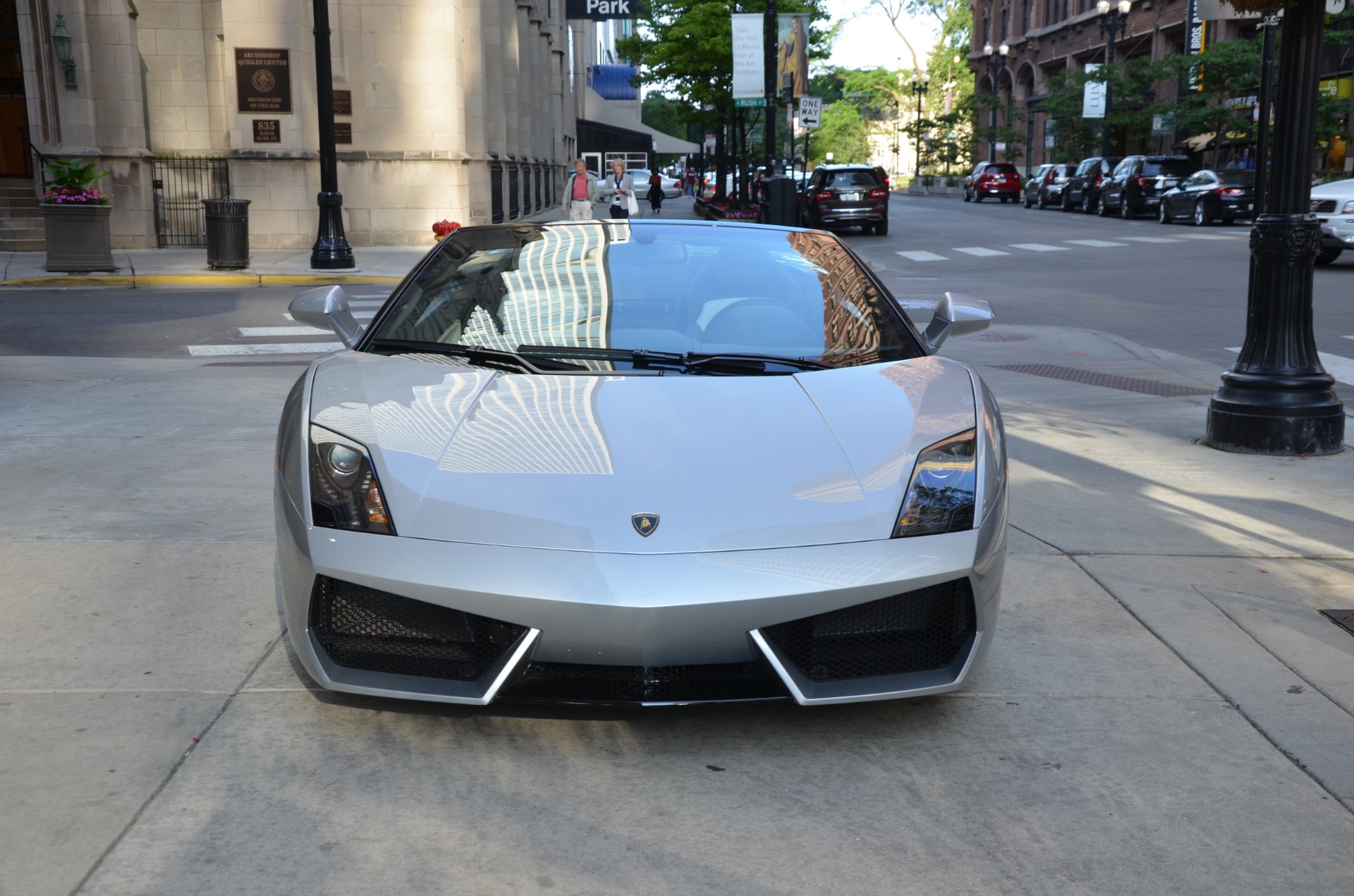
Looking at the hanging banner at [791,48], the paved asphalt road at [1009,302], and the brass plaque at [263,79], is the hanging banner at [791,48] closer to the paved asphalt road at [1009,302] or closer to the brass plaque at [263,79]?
the paved asphalt road at [1009,302]

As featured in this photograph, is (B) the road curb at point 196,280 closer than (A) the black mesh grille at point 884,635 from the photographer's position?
No

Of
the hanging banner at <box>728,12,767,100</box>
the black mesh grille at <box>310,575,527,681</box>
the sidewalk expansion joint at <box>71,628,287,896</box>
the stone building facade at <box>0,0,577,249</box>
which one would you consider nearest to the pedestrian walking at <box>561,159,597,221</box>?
the stone building facade at <box>0,0,577,249</box>

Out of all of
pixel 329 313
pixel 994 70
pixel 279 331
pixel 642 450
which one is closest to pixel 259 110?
pixel 279 331

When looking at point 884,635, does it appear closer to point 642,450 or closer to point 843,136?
point 642,450

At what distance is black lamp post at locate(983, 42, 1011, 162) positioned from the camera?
71.4 metres

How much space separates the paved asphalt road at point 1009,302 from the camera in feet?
41.1

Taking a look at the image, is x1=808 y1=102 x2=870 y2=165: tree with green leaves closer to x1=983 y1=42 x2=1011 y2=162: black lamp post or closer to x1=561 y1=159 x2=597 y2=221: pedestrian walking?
x1=983 y1=42 x2=1011 y2=162: black lamp post

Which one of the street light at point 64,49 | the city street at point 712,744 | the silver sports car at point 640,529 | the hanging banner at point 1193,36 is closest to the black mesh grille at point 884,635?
the silver sports car at point 640,529

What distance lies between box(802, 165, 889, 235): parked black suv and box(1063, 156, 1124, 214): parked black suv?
12346mm

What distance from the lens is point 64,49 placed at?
23609 mm

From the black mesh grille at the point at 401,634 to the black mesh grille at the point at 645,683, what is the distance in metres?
0.12

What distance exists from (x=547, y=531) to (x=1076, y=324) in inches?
476

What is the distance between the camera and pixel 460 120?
27.0 metres

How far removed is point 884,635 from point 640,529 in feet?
2.26
